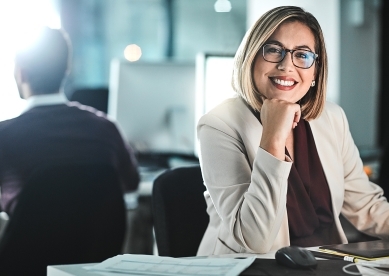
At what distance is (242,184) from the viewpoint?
5.07 feet

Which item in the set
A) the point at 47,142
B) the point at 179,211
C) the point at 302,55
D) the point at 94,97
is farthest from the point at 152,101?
the point at 302,55

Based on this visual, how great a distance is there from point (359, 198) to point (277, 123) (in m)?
0.43

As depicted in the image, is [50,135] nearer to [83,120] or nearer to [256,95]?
[83,120]

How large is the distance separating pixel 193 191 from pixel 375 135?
10.5 ft

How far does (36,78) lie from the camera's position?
253 centimetres

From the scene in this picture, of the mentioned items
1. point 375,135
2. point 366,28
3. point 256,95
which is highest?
point 366,28

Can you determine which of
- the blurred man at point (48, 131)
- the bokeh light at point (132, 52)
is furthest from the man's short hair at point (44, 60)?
the bokeh light at point (132, 52)

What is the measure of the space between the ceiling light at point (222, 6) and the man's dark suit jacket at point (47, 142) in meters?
5.12

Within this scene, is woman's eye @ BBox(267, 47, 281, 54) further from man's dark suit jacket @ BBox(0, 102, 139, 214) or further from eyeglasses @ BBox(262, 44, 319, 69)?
man's dark suit jacket @ BBox(0, 102, 139, 214)

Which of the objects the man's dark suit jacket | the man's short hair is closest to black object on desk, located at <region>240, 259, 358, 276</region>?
the man's dark suit jacket

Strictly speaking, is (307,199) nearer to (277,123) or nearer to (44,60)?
(277,123)

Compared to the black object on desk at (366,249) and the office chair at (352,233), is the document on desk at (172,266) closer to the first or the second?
the black object on desk at (366,249)

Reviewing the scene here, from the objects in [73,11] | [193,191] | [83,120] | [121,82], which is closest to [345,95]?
[121,82]

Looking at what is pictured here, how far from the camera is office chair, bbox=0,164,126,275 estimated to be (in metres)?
1.92
